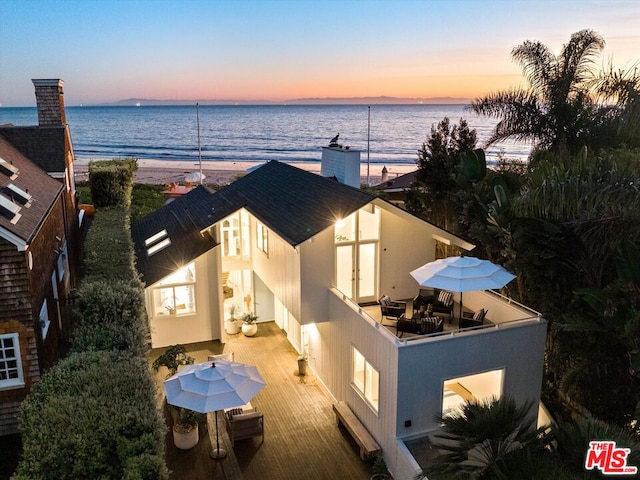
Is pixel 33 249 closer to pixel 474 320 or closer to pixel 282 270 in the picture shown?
pixel 282 270

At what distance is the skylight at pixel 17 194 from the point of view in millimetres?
11594

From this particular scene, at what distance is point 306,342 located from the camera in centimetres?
1677

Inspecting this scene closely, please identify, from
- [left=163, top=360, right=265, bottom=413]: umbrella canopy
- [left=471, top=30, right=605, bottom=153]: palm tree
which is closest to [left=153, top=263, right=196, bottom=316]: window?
[left=163, top=360, right=265, bottom=413]: umbrella canopy

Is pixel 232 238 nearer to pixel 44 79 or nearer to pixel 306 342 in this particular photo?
pixel 306 342

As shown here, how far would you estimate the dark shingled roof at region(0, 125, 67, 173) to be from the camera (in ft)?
55.1

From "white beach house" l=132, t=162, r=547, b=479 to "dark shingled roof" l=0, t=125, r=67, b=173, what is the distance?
13.4 feet

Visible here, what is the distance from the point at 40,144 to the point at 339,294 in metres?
11.6

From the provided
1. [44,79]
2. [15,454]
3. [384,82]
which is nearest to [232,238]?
[44,79]

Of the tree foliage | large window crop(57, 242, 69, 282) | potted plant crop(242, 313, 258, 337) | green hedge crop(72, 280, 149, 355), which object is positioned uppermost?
the tree foliage

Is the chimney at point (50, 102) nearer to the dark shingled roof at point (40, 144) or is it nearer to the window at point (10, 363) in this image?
the dark shingled roof at point (40, 144)

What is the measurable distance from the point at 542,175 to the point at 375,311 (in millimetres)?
5872

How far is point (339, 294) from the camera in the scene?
14070mm

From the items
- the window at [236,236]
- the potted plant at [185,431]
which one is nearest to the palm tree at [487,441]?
the potted plant at [185,431]

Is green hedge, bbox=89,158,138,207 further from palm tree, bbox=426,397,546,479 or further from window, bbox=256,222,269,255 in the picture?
palm tree, bbox=426,397,546,479
